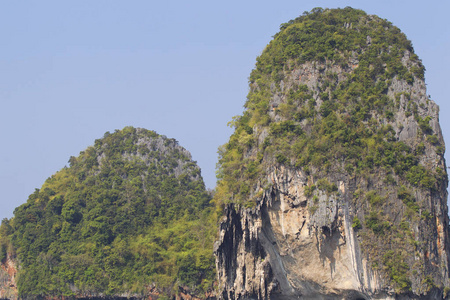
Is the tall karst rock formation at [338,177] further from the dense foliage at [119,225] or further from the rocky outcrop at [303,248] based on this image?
the dense foliage at [119,225]

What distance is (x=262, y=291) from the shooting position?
35125 millimetres

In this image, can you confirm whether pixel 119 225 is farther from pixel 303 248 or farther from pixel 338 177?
pixel 338 177

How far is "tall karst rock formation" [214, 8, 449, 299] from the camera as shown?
104ft

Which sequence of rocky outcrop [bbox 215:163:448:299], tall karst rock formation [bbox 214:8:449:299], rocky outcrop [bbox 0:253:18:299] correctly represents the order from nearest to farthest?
rocky outcrop [bbox 215:163:448:299], tall karst rock formation [bbox 214:8:449:299], rocky outcrop [bbox 0:253:18:299]

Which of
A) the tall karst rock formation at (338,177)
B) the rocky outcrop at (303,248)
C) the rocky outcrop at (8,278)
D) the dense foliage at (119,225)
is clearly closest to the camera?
the rocky outcrop at (303,248)

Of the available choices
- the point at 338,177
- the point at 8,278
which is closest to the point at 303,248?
the point at 338,177

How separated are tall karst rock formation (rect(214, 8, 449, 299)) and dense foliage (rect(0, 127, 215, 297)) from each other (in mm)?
8669

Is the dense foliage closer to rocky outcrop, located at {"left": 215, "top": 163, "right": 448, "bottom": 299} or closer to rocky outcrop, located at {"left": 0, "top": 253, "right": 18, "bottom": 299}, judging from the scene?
rocky outcrop, located at {"left": 0, "top": 253, "right": 18, "bottom": 299}

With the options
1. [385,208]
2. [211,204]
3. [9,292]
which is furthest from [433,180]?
[9,292]

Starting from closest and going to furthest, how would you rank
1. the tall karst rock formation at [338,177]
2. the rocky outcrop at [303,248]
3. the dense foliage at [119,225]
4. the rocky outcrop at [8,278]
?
the rocky outcrop at [303,248], the tall karst rock formation at [338,177], the dense foliage at [119,225], the rocky outcrop at [8,278]

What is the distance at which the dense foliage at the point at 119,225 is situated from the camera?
1783 inches

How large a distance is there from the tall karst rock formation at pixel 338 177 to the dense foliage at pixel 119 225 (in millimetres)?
8669

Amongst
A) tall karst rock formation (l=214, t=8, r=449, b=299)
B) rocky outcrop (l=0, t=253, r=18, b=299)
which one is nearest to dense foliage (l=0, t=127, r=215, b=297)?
rocky outcrop (l=0, t=253, r=18, b=299)

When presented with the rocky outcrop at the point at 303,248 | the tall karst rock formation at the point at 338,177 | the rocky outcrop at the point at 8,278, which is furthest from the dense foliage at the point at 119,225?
the tall karst rock formation at the point at 338,177
